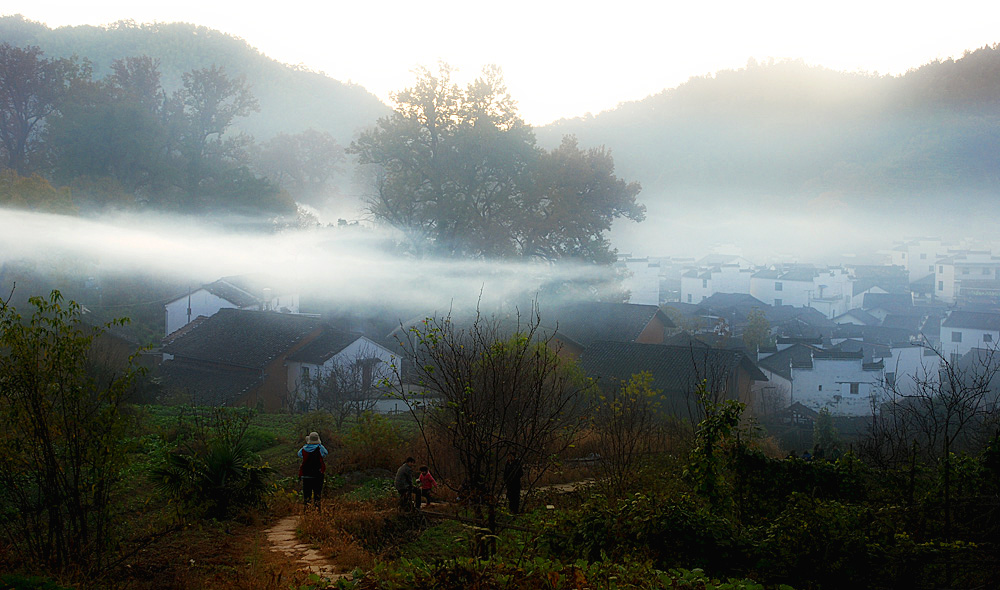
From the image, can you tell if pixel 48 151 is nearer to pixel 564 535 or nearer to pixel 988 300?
pixel 564 535

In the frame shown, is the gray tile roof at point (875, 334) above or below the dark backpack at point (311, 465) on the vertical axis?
above

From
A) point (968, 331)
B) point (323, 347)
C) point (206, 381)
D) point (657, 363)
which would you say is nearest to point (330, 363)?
point (323, 347)

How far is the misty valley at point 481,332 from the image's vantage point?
7070 millimetres

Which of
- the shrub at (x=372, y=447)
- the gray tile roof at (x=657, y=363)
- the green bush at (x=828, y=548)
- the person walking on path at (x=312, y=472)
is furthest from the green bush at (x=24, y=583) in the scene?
the gray tile roof at (x=657, y=363)

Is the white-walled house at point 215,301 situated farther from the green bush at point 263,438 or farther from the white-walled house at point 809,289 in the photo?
the white-walled house at point 809,289

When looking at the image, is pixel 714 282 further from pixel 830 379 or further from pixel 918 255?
pixel 830 379

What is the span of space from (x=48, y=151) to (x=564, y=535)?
39605 mm

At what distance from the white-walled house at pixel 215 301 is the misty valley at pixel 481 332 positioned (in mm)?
213

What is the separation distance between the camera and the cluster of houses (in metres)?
28.9

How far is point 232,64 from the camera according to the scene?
75.8 metres

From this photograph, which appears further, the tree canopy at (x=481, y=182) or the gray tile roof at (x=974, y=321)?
the tree canopy at (x=481, y=182)

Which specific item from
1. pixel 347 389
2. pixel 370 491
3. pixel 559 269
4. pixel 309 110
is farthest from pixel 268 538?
pixel 309 110

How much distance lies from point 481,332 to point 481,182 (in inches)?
1044

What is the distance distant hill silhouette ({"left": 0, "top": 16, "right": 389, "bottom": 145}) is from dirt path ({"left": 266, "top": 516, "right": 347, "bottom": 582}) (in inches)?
2075
